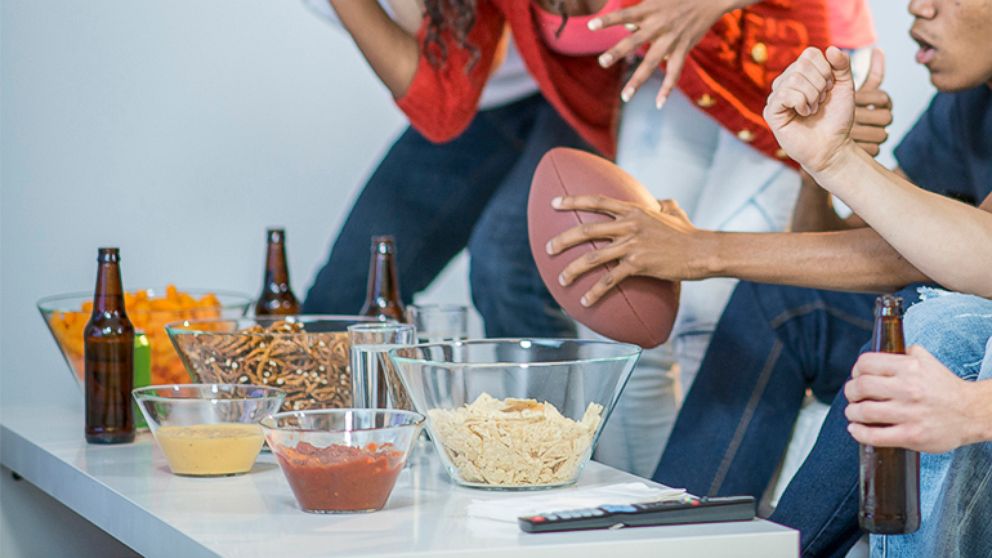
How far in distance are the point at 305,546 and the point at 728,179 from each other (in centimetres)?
130

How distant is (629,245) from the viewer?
64.9 inches

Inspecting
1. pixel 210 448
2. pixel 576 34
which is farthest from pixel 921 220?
pixel 576 34

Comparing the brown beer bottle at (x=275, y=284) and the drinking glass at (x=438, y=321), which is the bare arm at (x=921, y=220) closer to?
the drinking glass at (x=438, y=321)

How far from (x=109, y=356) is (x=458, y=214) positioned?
1.03 meters

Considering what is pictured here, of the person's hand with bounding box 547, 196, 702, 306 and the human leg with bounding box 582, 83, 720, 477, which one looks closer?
the person's hand with bounding box 547, 196, 702, 306

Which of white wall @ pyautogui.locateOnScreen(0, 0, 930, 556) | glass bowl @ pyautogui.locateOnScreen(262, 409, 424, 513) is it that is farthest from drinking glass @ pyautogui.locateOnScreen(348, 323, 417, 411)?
white wall @ pyautogui.locateOnScreen(0, 0, 930, 556)

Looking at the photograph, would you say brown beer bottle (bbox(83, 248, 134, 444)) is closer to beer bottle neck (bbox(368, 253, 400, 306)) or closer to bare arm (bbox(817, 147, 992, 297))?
beer bottle neck (bbox(368, 253, 400, 306))

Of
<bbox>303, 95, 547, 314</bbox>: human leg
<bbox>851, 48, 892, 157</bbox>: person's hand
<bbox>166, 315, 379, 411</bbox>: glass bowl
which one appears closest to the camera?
<bbox>166, 315, 379, 411</bbox>: glass bowl

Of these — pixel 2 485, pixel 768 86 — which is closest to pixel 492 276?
pixel 768 86

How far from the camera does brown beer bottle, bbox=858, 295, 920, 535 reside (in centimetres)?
114

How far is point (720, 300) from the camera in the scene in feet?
7.04

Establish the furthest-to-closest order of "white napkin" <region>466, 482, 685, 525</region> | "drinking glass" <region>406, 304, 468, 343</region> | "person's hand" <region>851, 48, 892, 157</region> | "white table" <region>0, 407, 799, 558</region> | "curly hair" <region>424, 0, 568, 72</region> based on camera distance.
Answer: "curly hair" <region>424, 0, 568, 72</region>
"drinking glass" <region>406, 304, 468, 343</region>
"person's hand" <region>851, 48, 892, 157</region>
"white napkin" <region>466, 482, 685, 525</region>
"white table" <region>0, 407, 799, 558</region>

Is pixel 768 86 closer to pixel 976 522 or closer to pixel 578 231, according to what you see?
pixel 578 231

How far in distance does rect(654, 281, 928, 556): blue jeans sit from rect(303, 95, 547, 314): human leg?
75 centimetres
